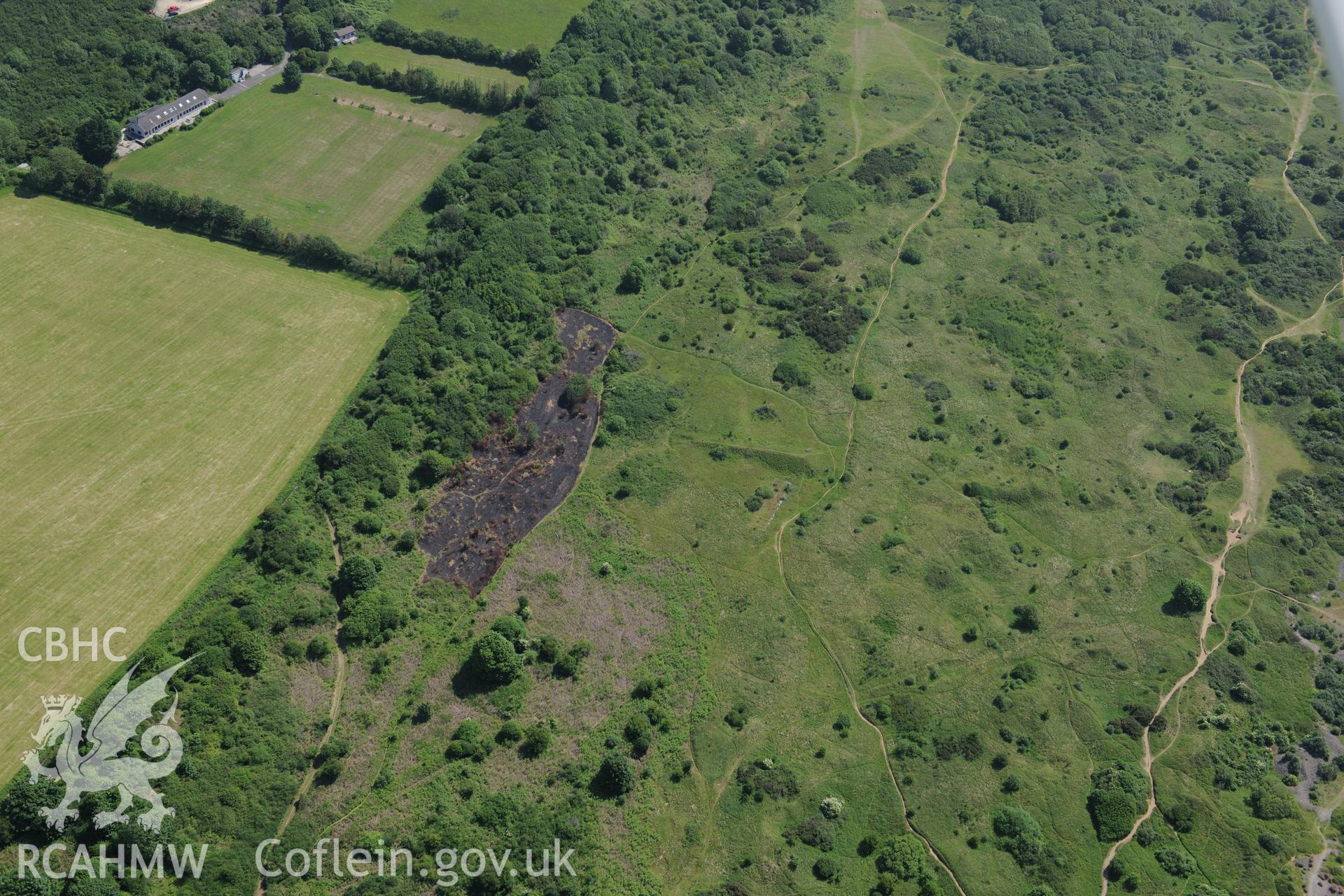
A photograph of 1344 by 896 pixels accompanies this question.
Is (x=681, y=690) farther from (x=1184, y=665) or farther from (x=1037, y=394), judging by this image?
(x=1037, y=394)

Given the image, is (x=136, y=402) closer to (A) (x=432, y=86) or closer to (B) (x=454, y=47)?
(A) (x=432, y=86)

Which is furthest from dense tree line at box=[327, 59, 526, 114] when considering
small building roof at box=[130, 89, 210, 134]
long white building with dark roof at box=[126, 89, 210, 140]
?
long white building with dark roof at box=[126, 89, 210, 140]

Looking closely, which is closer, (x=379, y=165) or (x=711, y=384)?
(x=711, y=384)

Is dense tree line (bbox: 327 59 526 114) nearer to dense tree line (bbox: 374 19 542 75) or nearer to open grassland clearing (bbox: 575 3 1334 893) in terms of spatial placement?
dense tree line (bbox: 374 19 542 75)

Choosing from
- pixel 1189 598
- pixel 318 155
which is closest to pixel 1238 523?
pixel 1189 598

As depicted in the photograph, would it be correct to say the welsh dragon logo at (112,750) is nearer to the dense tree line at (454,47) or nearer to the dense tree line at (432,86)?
the dense tree line at (432,86)

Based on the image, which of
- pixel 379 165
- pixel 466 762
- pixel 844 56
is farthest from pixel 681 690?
pixel 844 56
